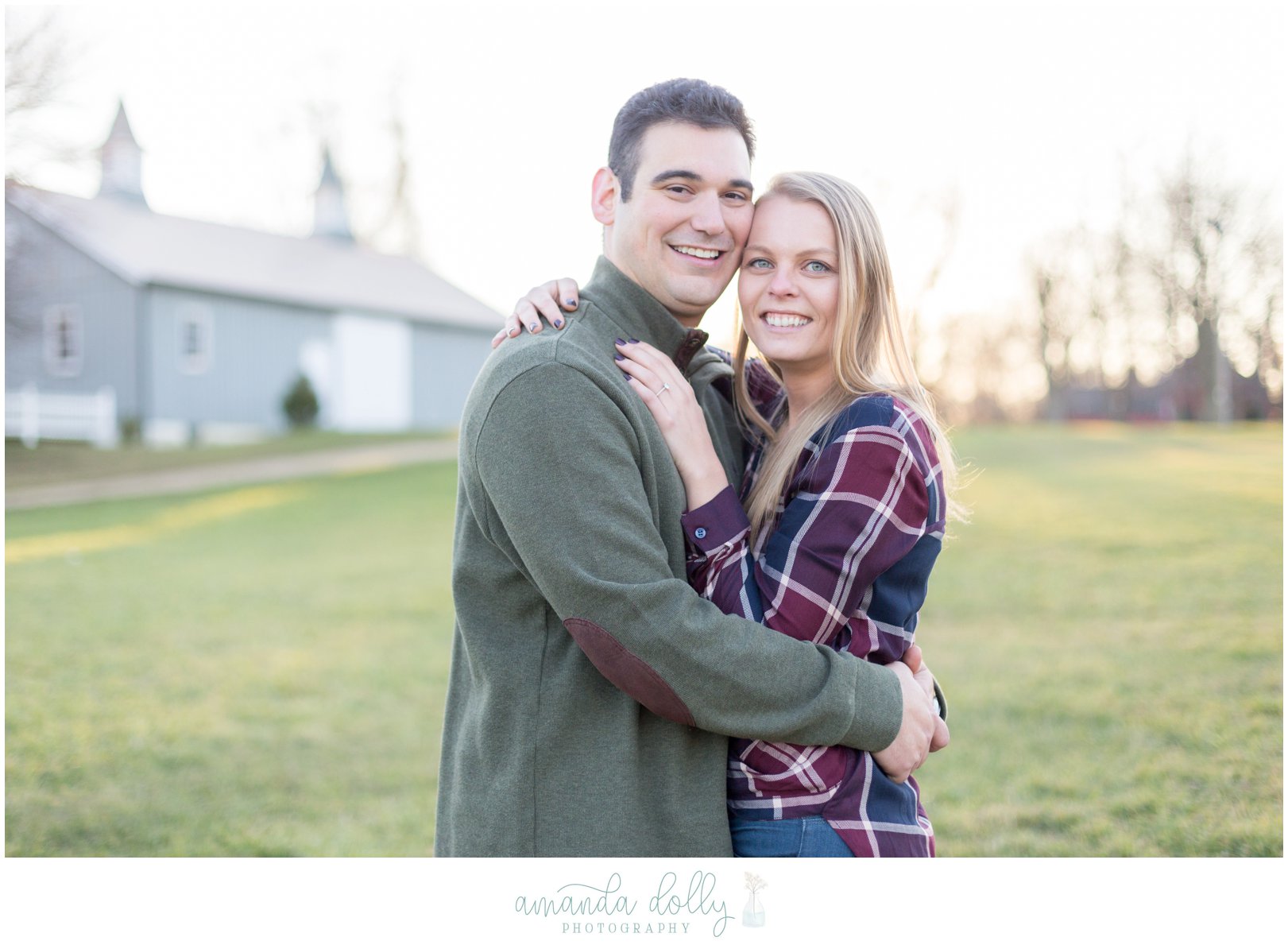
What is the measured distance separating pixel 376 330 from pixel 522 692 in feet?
75.1

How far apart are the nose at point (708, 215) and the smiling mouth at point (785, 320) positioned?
22cm

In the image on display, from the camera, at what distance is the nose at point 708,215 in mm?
2318

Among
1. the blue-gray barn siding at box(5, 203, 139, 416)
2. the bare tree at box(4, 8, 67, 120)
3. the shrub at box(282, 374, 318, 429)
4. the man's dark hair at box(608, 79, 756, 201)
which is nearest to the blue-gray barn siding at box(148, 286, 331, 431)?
the shrub at box(282, 374, 318, 429)

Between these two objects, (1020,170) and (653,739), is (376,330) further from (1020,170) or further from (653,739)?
(653,739)

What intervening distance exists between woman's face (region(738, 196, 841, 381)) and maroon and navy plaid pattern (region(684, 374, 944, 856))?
0.24m

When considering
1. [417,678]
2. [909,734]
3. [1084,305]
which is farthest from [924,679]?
[1084,305]

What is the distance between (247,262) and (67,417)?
16.2 ft

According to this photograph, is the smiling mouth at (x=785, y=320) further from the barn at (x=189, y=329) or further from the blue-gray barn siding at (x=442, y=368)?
the blue-gray barn siding at (x=442, y=368)

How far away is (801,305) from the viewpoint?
7.71 feet

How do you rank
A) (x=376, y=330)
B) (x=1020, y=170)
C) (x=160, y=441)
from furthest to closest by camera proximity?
→ 1. (x=376, y=330)
2. (x=160, y=441)
3. (x=1020, y=170)

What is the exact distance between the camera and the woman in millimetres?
2039
